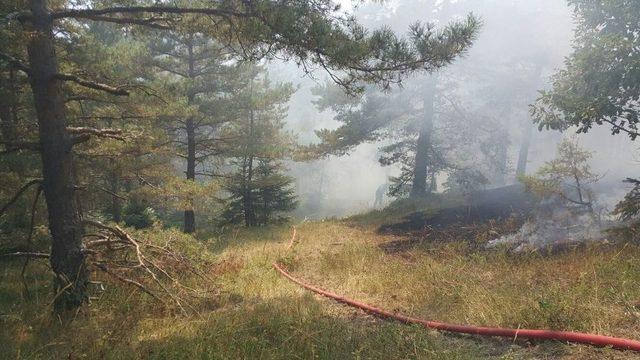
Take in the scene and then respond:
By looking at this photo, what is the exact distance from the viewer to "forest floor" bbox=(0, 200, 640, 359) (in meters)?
3.96

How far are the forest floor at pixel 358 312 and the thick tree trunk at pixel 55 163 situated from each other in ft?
1.42

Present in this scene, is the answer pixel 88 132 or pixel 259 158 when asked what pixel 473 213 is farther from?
pixel 88 132

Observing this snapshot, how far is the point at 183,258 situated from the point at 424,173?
53.9 feet

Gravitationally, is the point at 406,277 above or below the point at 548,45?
below

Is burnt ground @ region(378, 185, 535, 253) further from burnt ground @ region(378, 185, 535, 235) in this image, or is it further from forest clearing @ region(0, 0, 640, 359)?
forest clearing @ region(0, 0, 640, 359)

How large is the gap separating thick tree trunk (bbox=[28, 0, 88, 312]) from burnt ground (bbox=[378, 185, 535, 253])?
706cm

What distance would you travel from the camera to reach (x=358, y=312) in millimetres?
5656

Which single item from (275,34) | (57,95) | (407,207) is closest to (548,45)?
(407,207)

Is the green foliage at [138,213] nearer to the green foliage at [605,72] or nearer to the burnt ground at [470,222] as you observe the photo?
the burnt ground at [470,222]

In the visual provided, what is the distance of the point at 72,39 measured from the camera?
1010cm

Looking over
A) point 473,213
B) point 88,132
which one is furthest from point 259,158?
point 88,132

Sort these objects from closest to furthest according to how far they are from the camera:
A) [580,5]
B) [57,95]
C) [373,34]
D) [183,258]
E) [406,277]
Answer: [57,95] → [373,34] → [183,258] → [406,277] → [580,5]

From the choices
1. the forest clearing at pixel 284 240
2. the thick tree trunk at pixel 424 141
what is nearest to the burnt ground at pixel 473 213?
the forest clearing at pixel 284 240

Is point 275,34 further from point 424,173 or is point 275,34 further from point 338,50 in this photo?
point 424,173
